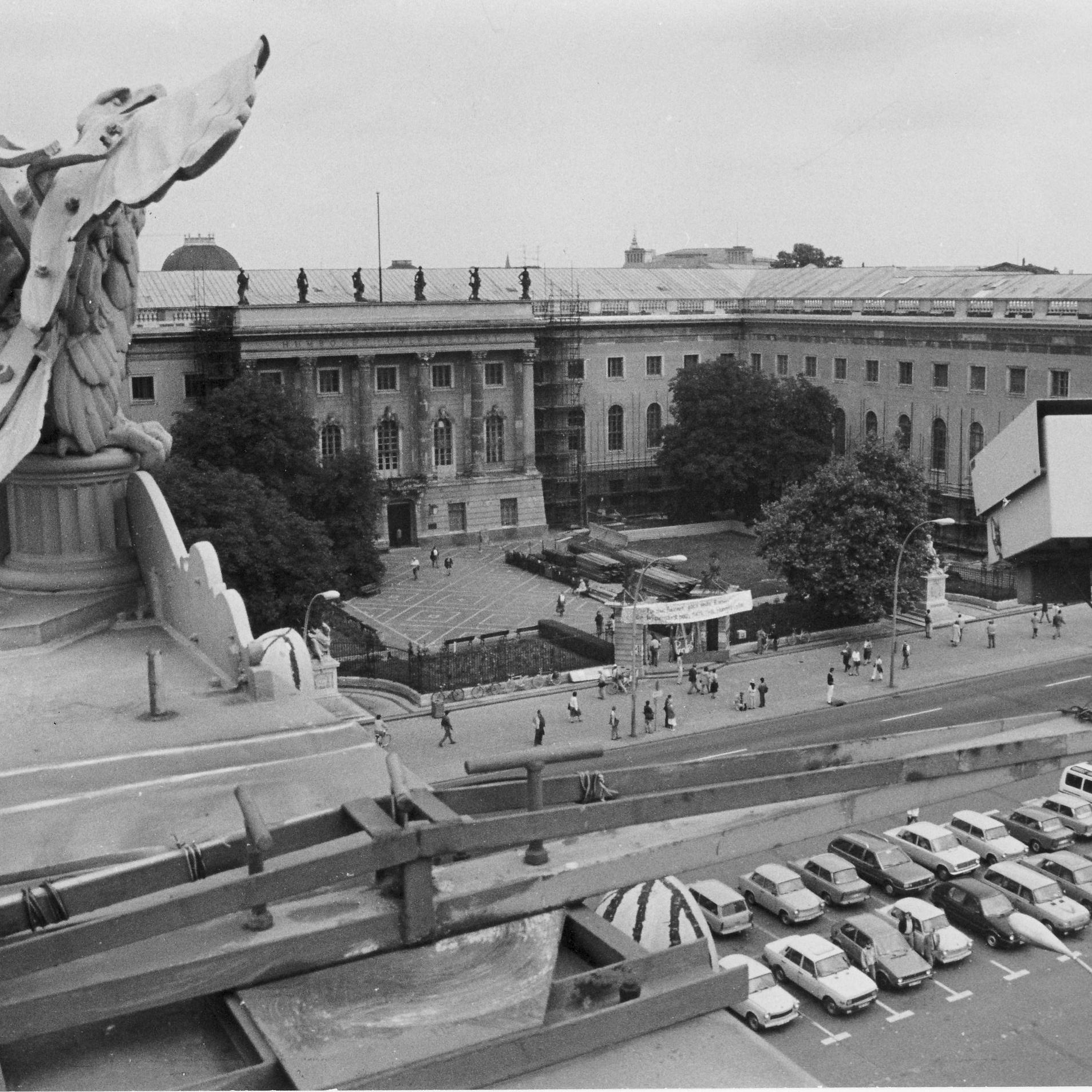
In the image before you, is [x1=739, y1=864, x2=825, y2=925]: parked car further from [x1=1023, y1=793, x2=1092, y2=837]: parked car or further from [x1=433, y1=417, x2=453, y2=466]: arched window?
[x1=433, y1=417, x2=453, y2=466]: arched window

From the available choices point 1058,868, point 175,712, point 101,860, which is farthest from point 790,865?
point 101,860

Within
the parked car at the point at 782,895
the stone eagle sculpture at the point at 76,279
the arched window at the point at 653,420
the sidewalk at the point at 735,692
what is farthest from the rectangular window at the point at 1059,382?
the stone eagle sculpture at the point at 76,279

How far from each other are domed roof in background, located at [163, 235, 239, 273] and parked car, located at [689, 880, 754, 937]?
8490 centimetres

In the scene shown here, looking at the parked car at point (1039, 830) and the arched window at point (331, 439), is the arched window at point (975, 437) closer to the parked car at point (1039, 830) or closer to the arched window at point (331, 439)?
the arched window at point (331, 439)

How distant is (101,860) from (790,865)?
26404mm

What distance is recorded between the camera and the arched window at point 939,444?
8169cm

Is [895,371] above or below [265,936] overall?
above

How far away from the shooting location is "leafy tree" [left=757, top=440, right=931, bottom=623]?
55906mm

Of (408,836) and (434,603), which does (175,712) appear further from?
(434,603)

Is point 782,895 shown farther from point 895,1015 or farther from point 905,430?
point 905,430

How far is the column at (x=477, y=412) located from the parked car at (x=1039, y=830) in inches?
2106

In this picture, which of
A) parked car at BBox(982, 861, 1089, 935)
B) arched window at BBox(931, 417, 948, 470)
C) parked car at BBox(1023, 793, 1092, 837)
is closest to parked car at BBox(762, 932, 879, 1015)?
parked car at BBox(982, 861, 1089, 935)

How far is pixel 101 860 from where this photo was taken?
28.5ft

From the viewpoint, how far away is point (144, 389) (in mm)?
78375
